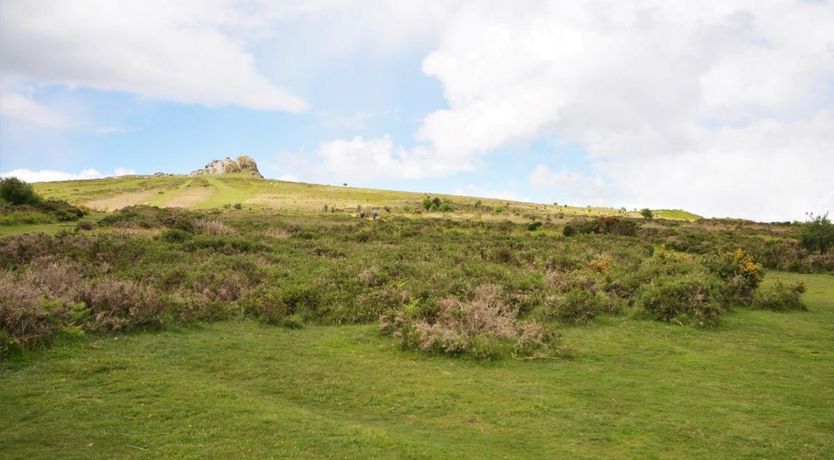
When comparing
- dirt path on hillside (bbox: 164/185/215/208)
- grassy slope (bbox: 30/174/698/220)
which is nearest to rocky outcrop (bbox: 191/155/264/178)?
grassy slope (bbox: 30/174/698/220)

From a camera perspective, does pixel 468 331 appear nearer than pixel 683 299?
Yes

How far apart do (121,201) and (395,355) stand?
78.3m

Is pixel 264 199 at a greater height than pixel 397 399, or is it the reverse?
pixel 264 199

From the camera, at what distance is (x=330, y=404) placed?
459 inches

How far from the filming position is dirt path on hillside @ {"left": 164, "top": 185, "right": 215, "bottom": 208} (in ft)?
243

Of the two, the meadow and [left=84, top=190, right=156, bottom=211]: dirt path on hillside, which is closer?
the meadow

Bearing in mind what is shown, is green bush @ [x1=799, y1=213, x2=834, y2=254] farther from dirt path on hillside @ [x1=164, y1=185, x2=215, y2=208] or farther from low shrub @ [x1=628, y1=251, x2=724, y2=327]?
dirt path on hillside @ [x1=164, y1=185, x2=215, y2=208]

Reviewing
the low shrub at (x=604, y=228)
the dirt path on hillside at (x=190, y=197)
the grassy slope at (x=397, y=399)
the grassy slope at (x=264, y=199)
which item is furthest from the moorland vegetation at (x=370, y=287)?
the dirt path on hillside at (x=190, y=197)

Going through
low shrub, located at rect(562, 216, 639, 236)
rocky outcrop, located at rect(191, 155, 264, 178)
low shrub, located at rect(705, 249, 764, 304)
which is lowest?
low shrub, located at rect(705, 249, 764, 304)

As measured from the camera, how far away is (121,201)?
266 ft

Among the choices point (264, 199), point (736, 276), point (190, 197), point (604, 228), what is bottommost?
point (190, 197)

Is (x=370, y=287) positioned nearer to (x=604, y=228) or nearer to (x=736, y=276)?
(x=736, y=276)

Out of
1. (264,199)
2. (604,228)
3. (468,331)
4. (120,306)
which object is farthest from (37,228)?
(264,199)

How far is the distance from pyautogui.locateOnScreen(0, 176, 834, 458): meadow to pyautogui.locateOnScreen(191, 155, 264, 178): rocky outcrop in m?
162
